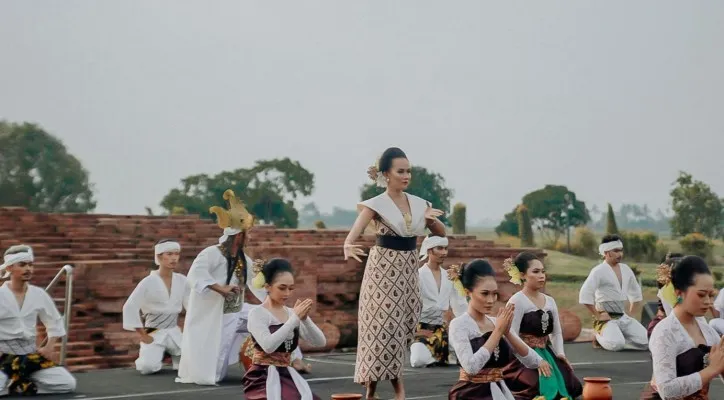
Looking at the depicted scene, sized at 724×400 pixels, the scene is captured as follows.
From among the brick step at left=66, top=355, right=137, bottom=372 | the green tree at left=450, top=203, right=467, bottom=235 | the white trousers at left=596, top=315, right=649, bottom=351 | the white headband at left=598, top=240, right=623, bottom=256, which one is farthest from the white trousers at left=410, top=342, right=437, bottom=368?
the green tree at left=450, top=203, right=467, bottom=235

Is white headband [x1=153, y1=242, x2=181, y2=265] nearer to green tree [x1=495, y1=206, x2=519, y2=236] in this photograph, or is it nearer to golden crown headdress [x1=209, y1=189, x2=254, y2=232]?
golden crown headdress [x1=209, y1=189, x2=254, y2=232]

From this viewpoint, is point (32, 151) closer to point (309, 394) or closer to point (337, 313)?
point (337, 313)

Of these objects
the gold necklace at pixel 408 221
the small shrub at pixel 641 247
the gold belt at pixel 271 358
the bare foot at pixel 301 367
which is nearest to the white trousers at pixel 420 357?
the bare foot at pixel 301 367

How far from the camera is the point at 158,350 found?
11.0 metres

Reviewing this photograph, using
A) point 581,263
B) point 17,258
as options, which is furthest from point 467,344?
point 581,263

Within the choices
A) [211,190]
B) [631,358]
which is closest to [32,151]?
[211,190]

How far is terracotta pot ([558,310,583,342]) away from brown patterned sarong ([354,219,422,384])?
705 centimetres

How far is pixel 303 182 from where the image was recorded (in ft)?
119

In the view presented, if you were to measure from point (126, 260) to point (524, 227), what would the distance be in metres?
20.1

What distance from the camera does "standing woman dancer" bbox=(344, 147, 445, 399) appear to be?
7.87m

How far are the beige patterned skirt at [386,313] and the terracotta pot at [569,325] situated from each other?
7.05 m

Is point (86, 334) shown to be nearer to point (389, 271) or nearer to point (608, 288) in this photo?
point (389, 271)

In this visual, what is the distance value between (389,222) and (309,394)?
1.47 m

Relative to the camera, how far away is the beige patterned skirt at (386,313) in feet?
25.8
